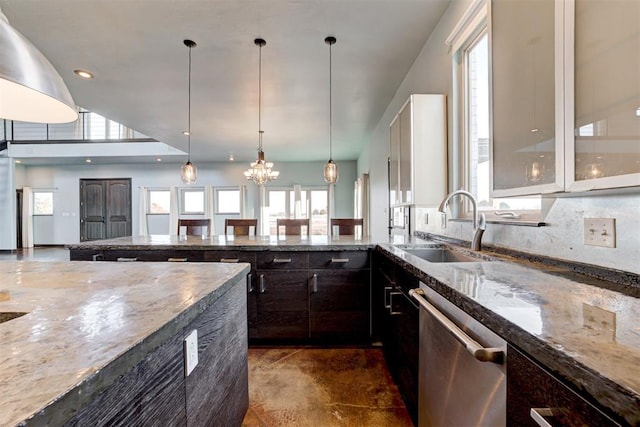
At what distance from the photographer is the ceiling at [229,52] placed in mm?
2346

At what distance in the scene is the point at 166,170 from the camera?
352 inches

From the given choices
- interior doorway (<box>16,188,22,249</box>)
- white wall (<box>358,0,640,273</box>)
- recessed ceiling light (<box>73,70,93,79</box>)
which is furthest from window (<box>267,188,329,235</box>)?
interior doorway (<box>16,188,22,249</box>)

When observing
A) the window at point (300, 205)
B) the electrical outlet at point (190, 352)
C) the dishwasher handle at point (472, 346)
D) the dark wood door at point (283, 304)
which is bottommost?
the dark wood door at point (283, 304)

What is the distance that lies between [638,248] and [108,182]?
36.2ft

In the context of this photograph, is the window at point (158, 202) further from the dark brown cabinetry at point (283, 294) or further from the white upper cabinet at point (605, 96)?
the white upper cabinet at point (605, 96)

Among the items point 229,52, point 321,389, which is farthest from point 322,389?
point 229,52

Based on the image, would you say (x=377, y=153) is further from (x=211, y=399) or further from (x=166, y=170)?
(x=166, y=170)

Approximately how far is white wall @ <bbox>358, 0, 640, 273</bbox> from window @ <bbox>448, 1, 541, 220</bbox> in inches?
3.7

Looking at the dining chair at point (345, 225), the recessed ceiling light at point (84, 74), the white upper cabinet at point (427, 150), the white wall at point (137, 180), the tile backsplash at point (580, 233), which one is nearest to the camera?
the tile backsplash at point (580, 233)

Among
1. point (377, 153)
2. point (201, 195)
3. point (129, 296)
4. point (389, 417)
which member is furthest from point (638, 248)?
point (201, 195)

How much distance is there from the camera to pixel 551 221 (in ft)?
4.33

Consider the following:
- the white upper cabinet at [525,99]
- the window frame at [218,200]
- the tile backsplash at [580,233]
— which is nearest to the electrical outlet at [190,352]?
the white upper cabinet at [525,99]

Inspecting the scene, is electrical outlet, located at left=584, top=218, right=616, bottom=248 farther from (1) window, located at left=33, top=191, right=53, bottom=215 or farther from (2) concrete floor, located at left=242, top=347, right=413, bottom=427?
(1) window, located at left=33, top=191, right=53, bottom=215

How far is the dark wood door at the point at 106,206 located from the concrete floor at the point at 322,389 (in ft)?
27.9
